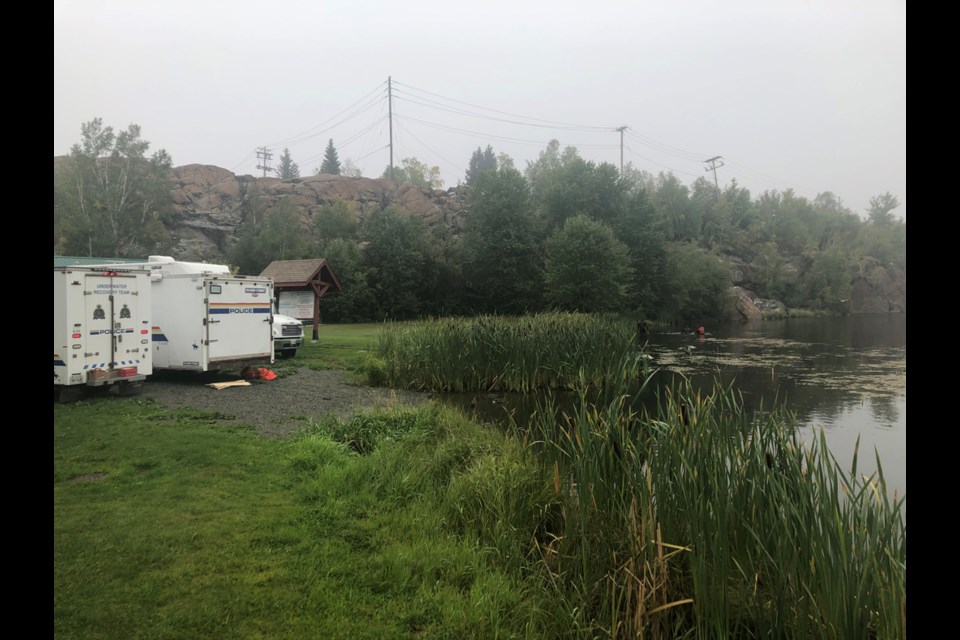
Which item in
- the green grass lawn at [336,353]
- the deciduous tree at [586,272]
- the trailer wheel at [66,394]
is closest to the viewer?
the trailer wheel at [66,394]

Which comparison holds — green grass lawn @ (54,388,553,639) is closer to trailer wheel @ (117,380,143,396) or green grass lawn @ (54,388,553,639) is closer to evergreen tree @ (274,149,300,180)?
trailer wheel @ (117,380,143,396)

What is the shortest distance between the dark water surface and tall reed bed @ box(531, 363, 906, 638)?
1.00 ft

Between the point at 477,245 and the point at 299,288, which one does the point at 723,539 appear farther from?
the point at 477,245

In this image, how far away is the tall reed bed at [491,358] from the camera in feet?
42.9

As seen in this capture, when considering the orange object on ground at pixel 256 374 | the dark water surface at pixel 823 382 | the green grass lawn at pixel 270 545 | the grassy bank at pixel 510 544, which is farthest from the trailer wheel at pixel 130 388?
the dark water surface at pixel 823 382

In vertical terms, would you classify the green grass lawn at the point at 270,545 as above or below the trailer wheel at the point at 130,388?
below

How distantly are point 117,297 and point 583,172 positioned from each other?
40.2 meters

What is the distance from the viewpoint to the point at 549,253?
3731 cm

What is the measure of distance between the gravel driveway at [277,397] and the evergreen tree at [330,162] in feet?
228

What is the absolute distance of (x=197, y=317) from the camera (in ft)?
37.1

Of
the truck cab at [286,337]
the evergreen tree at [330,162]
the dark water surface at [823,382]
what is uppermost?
the evergreen tree at [330,162]

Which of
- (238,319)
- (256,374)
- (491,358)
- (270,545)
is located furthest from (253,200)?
(270,545)

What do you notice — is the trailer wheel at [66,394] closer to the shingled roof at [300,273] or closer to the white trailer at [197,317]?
the white trailer at [197,317]
